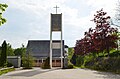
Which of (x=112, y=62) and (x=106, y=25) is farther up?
(x=106, y=25)

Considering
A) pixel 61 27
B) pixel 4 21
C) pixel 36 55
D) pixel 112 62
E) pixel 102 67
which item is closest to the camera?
pixel 4 21

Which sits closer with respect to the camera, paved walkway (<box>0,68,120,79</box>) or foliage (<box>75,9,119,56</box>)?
paved walkway (<box>0,68,120,79</box>)

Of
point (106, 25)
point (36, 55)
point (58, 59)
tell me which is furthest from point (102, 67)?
point (36, 55)

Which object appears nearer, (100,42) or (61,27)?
(100,42)

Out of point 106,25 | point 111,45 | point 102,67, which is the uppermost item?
point 106,25

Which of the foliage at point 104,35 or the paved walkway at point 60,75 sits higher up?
the foliage at point 104,35

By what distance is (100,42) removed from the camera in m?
36.0

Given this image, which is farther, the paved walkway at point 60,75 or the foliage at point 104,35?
the foliage at point 104,35

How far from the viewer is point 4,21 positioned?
7297mm

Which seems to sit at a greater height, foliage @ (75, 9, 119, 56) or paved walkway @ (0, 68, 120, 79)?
foliage @ (75, 9, 119, 56)

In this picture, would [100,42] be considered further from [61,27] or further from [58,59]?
[58,59]

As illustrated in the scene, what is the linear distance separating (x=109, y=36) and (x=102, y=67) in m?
4.24

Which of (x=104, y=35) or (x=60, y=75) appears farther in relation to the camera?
(x=104, y=35)

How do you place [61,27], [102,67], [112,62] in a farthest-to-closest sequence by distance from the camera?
[61,27] → [102,67] → [112,62]
